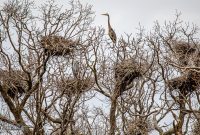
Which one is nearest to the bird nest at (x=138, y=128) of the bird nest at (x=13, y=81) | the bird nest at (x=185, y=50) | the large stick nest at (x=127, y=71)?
the large stick nest at (x=127, y=71)

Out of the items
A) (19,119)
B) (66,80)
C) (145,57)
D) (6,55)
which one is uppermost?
(145,57)

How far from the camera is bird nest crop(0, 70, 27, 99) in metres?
Result: 11.3

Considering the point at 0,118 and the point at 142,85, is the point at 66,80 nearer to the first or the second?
the point at 0,118

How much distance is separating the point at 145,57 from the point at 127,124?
→ 7.09ft

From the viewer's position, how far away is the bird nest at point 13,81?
11.3 m

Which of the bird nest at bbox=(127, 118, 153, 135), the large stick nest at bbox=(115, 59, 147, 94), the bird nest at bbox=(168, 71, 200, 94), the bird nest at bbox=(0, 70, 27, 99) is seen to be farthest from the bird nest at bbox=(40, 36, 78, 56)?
the bird nest at bbox=(168, 71, 200, 94)

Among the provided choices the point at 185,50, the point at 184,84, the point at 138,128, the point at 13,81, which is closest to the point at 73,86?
the point at 13,81

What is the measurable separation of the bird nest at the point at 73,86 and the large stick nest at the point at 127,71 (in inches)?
55.5

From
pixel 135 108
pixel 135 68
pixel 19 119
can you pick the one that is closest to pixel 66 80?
pixel 19 119

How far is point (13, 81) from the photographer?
1181cm

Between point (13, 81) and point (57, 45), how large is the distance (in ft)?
4.86

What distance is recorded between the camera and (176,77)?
13.6 metres

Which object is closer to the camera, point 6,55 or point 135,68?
point 6,55

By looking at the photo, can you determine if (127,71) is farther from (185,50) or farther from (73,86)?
(73,86)
